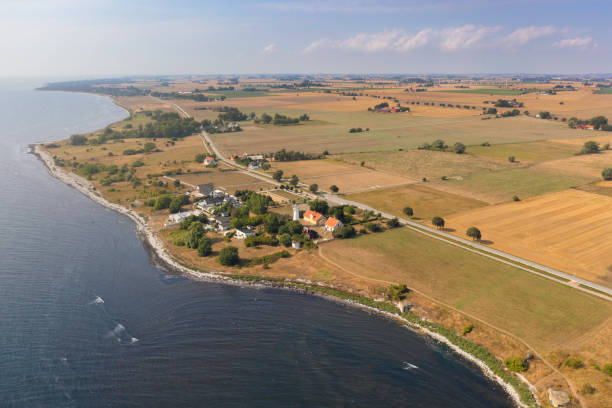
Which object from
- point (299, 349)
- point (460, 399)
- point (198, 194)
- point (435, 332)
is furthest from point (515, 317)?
point (198, 194)

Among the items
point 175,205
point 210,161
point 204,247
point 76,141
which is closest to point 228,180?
point 210,161

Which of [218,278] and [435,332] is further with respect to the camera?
[218,278]

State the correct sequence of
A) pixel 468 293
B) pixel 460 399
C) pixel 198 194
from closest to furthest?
pixel 460 399 < pixel 468 293 < pixel 198 194

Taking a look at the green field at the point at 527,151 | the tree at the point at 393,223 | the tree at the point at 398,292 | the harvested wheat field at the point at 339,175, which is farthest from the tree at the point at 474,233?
the green field at the point at 527,151

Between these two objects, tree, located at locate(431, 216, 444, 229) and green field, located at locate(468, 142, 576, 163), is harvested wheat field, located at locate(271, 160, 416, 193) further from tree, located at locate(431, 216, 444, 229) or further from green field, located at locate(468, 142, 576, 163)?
green field, located at locate(468, 142, 576, 163)

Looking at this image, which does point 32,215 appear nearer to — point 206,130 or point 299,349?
point 299,349

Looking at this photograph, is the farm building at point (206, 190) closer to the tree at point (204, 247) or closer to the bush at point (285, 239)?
the tree at point (204, 247)
